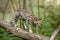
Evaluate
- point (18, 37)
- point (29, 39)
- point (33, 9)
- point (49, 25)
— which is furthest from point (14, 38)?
point (33, 9)

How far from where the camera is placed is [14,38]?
2764 mm

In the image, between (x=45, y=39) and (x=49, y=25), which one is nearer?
(x=45, y=39)

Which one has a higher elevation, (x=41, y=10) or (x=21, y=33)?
(x=41, y=10)

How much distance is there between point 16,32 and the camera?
8.45ft

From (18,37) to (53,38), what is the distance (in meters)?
0.49

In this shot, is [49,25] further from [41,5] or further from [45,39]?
[45,39]

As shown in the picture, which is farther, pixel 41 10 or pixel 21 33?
pixel 41 10

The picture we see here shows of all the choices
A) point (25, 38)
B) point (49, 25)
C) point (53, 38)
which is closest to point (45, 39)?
point (53, 38)

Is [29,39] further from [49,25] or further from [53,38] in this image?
[49,25]

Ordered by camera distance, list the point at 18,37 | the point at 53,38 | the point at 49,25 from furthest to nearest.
→ the point at 49,25
the point at 18,37
the point at 53,38

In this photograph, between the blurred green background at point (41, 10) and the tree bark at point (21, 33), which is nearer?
the tree bark at point (21, 33)

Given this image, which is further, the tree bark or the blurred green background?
the blurred green background

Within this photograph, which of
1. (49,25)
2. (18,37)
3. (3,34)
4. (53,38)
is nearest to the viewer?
(53,38)

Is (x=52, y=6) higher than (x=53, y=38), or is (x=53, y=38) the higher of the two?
(x=52, y=6)
